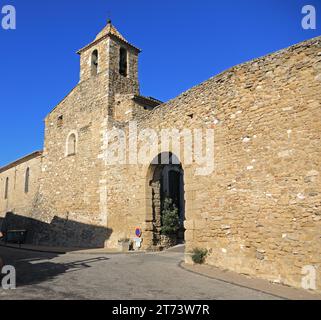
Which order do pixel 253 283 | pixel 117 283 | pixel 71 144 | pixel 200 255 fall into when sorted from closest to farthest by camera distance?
1. pixel 117 283
2. pixel 253 283
3. pixel 200 255
4. pixel 71 144

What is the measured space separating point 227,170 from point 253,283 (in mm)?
2743

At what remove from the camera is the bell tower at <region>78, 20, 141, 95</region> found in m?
15.3

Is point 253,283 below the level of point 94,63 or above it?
below

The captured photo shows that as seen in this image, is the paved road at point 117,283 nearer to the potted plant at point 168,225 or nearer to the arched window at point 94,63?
the potted plant at point 168,225

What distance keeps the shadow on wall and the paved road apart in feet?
15.6

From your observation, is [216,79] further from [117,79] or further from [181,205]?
[181,205]

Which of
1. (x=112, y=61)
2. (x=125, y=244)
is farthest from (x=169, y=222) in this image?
(x=112, y=61)

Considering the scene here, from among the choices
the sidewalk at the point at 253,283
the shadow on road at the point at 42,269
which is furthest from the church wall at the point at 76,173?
the sidewalk at the point at 253,283

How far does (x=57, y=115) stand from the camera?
18359 millimetres

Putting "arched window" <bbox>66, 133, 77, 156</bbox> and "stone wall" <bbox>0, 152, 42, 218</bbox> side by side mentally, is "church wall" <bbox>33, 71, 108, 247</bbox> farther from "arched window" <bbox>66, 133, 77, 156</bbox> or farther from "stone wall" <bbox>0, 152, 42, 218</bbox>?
"stone wall" <bbox>0, 152, 42, 218</bbox>

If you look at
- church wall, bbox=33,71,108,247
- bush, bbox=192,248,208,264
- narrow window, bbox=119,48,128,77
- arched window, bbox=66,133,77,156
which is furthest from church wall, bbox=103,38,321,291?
arched window, bbox=66,133,77,156

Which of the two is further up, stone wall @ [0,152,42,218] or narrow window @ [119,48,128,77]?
narrow window @ [119,48,128,77]

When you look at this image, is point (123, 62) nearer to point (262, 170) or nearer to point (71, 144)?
point (71, 144)

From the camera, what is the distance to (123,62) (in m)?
16.5
